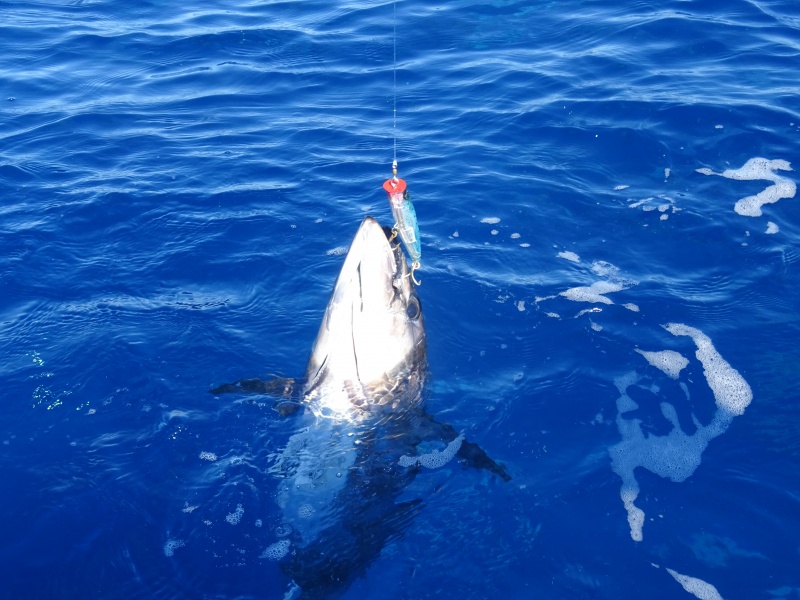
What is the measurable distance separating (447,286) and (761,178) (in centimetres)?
707

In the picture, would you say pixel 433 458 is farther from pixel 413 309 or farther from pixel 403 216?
pixel 403 216

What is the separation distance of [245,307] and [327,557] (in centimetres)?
486

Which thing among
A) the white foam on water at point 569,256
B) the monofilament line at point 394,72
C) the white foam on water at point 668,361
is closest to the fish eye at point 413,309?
the white foam on water at point 668,361

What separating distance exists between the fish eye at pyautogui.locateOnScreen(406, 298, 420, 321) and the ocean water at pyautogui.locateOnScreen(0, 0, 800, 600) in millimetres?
1136

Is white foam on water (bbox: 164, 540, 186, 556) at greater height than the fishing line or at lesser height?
lesser

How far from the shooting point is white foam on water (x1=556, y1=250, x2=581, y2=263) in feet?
43.0

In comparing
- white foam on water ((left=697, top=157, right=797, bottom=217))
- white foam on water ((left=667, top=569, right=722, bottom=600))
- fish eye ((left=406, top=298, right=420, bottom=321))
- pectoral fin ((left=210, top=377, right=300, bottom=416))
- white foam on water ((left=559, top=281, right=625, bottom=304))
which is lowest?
white foam on water ((left=667, top=569, right=722, bottom=600))

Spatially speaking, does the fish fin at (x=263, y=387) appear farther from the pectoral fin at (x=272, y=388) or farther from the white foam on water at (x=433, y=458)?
the white foam on water at (x=433, y=458)

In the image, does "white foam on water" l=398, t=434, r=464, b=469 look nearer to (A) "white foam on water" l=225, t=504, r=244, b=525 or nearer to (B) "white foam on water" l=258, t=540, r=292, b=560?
(B) "white foam on water" l=258, t=540, r=292, b=560

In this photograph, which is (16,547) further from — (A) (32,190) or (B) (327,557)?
(A) (32,190)

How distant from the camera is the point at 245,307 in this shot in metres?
12.2

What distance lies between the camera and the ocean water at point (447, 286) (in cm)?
858

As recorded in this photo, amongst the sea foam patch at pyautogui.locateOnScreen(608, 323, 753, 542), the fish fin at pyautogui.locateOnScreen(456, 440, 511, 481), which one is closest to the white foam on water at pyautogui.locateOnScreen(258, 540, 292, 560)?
the fish fin at pyautogui.locateOnScreen(456, 440, 511, 481)

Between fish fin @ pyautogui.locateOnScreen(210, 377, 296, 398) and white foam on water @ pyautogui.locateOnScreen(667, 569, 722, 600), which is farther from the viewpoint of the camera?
fish fin @ pyautogui.locateOnScreen(210, 377, 296, 398)
